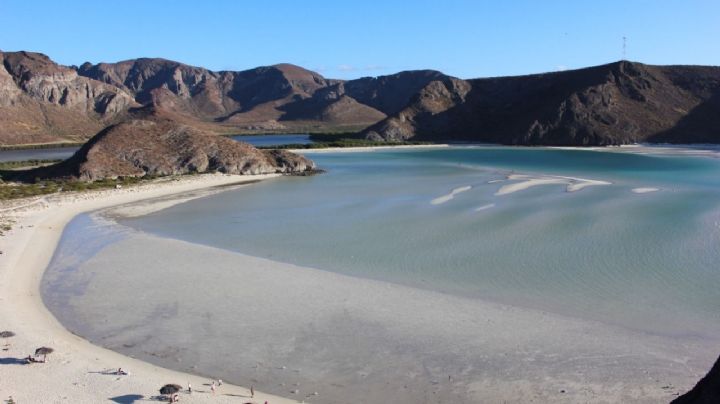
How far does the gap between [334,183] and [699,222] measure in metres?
26.1

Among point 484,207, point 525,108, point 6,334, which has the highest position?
point 525,108

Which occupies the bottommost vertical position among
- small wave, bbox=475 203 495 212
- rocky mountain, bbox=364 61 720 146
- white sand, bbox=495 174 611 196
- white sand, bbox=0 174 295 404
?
white sand, bbox=0 174 295 404

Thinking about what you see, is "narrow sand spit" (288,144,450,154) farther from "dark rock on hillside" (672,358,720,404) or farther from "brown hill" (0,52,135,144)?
"dark rock on hillside" (672,358,720,404)

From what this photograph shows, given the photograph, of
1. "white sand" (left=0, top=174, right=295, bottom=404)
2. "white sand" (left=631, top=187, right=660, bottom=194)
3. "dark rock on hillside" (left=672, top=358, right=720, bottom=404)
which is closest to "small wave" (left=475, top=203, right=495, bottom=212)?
"white sand" (left=631, top=187, right=660, bottom=194)

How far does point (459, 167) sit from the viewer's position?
6072cm

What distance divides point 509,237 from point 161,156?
36.3 meters

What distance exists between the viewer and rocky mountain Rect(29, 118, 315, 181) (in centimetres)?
4709

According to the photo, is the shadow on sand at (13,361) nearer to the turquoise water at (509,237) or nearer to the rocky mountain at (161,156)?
the turquoise water at (509,237)

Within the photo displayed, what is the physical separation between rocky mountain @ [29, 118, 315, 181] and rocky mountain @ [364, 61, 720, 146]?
58.2 metres

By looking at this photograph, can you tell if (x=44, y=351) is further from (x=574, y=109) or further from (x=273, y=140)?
(x=273, y=140)

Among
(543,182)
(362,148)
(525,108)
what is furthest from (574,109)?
(543,182)

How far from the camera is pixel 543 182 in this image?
4419 centimetres

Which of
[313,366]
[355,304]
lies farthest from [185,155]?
[313,366]

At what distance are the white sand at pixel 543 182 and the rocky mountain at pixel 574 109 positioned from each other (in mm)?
53643
